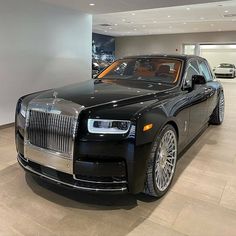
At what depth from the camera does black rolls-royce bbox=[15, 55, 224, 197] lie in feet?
6.12

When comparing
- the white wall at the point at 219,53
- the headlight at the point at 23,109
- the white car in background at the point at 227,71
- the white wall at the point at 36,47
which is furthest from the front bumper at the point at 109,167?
the white wall at the point at 219,53

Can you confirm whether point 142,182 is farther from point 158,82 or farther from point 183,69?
point 183,69

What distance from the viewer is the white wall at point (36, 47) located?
459cm

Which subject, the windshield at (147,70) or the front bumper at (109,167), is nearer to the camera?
the front bumper at (109,167)

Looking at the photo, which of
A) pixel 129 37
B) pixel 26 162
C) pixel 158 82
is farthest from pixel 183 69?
pixel 129 37

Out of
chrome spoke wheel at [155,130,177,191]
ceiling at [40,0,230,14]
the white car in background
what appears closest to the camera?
chrome spoke wheel at [155,130,177,191]

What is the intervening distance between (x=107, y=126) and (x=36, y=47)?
3991 mm

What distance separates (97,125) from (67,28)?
486 cm

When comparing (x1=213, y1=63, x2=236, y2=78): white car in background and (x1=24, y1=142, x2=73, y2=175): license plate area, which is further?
(x1=213, y1=63, x2=236, y2=78): white car in background

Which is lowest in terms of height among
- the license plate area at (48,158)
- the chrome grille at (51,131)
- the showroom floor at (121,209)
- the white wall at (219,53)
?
the showroom floor at (121,209)

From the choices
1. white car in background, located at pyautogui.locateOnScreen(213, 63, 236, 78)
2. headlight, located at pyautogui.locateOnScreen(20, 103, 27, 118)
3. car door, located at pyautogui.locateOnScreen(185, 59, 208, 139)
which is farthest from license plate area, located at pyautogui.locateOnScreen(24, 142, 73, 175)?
white car in background, located at pyautogui.locateOnScreen(213, 63, 236, 78)

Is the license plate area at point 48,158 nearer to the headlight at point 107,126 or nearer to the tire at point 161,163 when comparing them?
the headlight at point 107,126

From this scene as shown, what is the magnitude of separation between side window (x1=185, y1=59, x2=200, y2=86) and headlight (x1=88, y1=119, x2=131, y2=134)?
1407 mm

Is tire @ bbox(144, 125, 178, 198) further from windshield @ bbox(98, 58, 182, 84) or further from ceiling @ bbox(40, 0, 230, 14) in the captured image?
ceiling @ bbox(40, 0, 230, 14)
